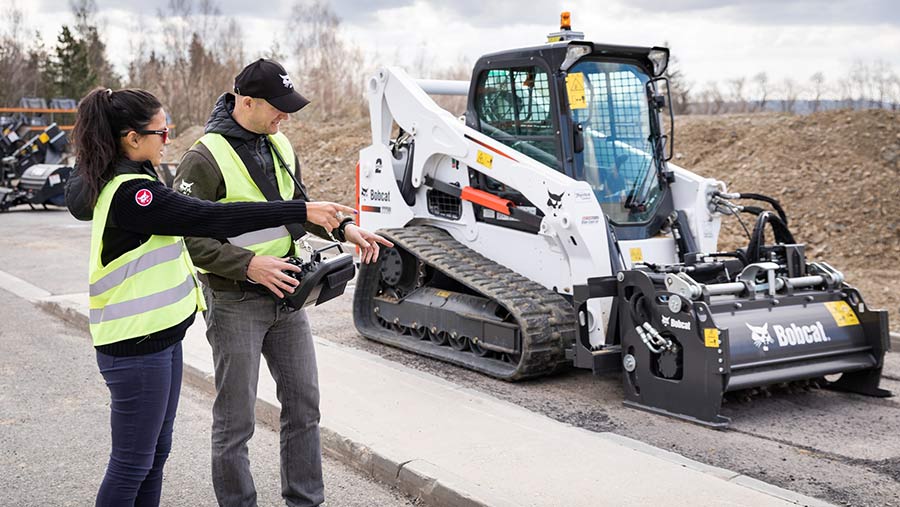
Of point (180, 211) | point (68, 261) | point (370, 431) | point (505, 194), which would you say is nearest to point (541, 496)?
point (370, 431)

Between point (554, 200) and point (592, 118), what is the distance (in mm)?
1045

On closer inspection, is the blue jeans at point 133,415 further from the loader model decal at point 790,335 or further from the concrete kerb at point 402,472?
the loader model decal at point 790,335

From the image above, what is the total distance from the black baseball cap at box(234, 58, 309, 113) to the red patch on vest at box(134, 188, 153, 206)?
728 millimetres

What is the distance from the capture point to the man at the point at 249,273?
3879 mm

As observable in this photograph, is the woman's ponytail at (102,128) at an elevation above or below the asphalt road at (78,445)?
above

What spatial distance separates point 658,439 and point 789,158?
385 inches

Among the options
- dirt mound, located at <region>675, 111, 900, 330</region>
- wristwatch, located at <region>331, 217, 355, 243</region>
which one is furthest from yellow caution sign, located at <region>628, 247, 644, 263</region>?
wristwatch, located at <region>331, 217, 355, 243</region>

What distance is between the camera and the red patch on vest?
11.1ft

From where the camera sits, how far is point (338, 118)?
93.4 ft

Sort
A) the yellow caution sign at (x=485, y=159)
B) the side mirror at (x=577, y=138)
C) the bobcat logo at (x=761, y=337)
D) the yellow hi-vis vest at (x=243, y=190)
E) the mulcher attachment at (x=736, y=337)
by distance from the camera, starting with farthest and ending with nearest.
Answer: the yellow caution sign at (x=485, y=159) < the side mirror at (x=577, y=138) < the bobcat logo at (x=761, y=337) < the mulcher attachment at (x=736, y=337) < the yellow hi-vis vest at (x=243, y=190)

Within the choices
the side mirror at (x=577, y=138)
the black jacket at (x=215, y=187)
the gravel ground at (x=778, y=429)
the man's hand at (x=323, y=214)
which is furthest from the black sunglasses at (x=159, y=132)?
the side mirror at (x=577, y=138)

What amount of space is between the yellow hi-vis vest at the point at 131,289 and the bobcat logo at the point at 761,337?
3964mm

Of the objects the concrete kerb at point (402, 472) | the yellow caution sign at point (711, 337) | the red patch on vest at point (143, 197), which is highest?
the red patch on vest at point (143, 197)

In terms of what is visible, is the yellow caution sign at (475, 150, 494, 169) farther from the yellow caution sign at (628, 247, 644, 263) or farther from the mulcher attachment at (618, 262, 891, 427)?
the mulcher attachment at (618, 262, 891, 427)
